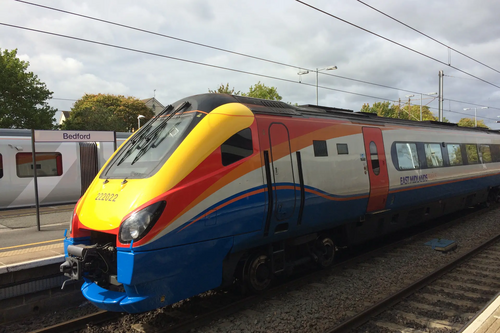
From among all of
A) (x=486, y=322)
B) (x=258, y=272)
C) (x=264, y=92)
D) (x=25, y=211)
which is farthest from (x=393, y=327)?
(x=264, y=92)

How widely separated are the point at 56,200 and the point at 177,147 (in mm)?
13515

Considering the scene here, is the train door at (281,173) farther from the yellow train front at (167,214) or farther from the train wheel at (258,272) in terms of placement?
the train wheel at (258,272)

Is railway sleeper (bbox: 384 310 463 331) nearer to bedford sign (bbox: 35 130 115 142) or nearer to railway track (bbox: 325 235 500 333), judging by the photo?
railway track (bbox: 325 235 500 333)

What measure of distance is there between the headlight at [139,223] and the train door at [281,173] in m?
1.87

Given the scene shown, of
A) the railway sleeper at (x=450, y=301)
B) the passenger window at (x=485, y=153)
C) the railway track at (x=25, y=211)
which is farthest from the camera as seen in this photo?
the passenger window at (x=485, y=153)

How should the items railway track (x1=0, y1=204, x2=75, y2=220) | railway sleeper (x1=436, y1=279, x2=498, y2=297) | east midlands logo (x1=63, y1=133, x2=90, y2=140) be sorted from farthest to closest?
railway track (x1=0, y1=204, x2=75, y2=220) < east midlands logo (x1=63, y1=133, x2=90, y2=140) < railway sleeper (x1=436, y1=279, x2=498, y2=297)

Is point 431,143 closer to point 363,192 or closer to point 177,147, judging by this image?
point 363,192

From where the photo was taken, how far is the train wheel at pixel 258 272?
5.45 metres

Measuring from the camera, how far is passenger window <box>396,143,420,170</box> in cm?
864

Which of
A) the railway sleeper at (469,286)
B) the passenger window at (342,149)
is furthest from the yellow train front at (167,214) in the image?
the railway sleeper at (469,286)

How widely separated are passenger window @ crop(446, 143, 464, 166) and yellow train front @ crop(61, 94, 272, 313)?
816 centimetres

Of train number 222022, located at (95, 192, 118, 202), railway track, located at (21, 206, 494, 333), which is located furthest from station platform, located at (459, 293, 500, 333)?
train number 222022, located at (95, 192, 118, 202)

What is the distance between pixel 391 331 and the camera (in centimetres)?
475

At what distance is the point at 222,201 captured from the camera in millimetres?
4719
